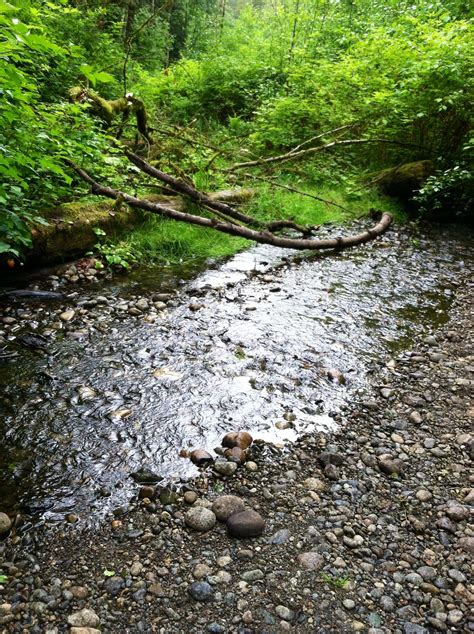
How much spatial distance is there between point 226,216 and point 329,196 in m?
3.57

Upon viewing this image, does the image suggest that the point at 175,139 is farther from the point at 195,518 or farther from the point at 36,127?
the point at 195,518

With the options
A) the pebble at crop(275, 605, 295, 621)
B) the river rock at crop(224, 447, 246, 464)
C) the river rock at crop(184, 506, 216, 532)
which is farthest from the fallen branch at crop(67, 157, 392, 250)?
the pebble at crop(275, 605, 295, 621)

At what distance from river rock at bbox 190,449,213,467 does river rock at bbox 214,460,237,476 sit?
0.21ft

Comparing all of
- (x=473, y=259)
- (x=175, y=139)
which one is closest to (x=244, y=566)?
(x=473, y=259)

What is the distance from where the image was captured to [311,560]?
86.6 inches

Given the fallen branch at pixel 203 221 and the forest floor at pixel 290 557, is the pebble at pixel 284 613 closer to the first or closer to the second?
the forest floor at pixel 290 557

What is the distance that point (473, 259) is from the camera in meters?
7.11

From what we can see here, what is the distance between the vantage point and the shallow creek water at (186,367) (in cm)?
275

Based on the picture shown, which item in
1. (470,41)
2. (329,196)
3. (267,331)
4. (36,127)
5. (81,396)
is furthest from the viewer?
(329,196)

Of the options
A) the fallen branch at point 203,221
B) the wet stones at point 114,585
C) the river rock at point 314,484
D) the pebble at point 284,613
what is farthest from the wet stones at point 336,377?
the fallen branch at point 203,221

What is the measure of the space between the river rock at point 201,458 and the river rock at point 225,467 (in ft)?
0.21

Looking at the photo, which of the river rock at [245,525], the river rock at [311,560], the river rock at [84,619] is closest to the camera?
the river rock at [84,619]

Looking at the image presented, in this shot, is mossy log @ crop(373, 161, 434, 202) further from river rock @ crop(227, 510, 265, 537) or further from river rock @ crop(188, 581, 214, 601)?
river rock @ crop(188, 581, 214, 601)

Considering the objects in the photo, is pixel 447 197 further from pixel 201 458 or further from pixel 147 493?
pixel 147 493
